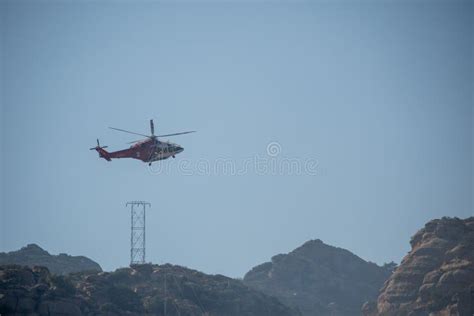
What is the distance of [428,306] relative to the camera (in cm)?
15112

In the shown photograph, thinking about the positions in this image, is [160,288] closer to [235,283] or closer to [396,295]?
[235,283]

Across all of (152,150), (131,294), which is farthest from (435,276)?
(152,150)

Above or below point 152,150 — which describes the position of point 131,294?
below

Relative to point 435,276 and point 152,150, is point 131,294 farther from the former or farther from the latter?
point 435,276

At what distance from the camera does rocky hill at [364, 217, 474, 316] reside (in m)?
149

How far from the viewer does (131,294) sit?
142 metres

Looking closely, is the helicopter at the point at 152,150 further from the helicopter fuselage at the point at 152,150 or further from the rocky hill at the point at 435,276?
the rocky hill at the point at 435,276

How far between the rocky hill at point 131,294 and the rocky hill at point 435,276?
18.8m

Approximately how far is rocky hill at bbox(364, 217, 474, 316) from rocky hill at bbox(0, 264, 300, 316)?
18817 millimetres

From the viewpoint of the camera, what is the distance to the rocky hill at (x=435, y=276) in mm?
149250

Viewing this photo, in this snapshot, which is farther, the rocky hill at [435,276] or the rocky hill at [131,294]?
the rocky hill at [435,276]

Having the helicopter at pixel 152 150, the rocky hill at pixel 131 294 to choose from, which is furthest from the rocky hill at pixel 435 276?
the helicopter at pixel 152 150

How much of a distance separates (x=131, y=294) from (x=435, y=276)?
2004 inches

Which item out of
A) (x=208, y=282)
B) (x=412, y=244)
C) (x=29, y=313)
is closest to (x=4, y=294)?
(x=29, y=313)
